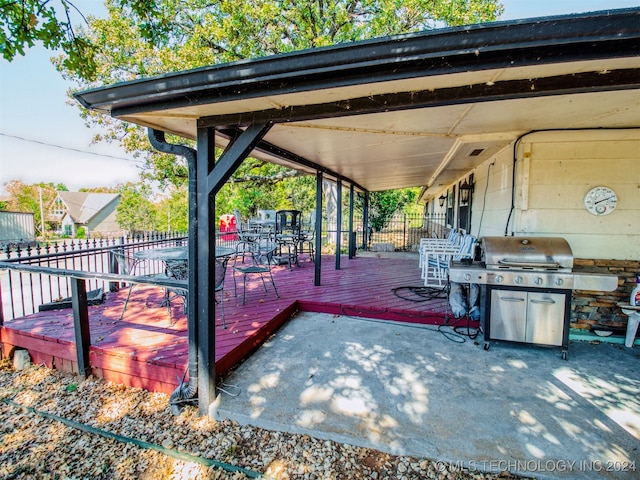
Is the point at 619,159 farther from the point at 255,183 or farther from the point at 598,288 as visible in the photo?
the point at 255,183

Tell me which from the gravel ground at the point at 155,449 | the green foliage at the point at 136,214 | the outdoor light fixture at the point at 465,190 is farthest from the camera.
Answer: the green foliage at the point at 136,214

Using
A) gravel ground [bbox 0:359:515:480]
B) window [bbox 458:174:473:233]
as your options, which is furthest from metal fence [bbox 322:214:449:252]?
gravel ground [bbox 0:359:515:480]

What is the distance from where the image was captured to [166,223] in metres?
31.5

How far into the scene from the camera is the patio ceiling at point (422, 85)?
1.27 metres

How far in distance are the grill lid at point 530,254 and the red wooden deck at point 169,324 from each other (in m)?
1.16

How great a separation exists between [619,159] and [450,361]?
275cm

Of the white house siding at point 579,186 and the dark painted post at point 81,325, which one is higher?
the white house siding at point 579,186

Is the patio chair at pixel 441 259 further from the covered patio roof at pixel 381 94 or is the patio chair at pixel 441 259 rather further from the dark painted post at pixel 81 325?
the dark painted post at pixel 81 325

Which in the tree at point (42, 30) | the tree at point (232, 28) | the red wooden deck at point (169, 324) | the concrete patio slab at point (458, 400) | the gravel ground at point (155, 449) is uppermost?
the tree at point (232, 28)

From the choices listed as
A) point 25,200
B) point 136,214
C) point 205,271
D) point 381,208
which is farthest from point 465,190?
point 25,200

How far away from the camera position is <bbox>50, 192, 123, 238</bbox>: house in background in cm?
3603

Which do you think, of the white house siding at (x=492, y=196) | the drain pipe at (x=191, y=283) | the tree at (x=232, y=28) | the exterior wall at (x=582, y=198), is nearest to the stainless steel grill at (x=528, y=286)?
the exterior wall at (x=582, y=198)

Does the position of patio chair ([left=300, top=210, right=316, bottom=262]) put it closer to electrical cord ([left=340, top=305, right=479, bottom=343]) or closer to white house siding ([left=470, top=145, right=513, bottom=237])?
electrical cord ([left=340, top=305, right=479, bottom=343])

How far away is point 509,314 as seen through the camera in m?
2.96
